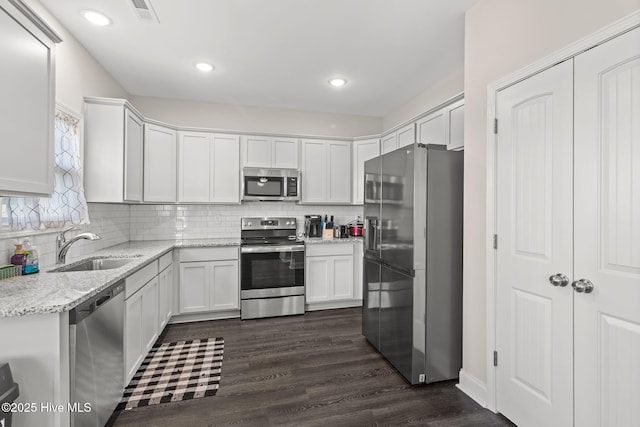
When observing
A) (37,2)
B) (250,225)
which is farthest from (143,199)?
(37,2)

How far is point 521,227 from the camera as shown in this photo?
1852 millimetres

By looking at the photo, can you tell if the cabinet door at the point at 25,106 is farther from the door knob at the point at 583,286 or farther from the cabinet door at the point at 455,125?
the cabinet door at the point at 455,125

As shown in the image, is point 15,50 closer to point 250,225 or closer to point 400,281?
point 400,281

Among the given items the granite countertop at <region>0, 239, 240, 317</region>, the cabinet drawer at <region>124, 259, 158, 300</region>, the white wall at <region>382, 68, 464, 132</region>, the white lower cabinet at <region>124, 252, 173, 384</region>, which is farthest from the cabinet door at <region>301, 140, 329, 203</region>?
the granite countertop at <region>0, 239, 240, 317</region>

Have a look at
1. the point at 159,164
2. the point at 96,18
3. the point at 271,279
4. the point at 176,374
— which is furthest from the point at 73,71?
the point at 271,279

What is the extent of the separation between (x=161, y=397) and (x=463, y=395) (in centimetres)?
214

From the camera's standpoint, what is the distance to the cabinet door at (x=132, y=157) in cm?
290

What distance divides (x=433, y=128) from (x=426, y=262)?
1.50m

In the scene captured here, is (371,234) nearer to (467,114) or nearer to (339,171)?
(467,114)

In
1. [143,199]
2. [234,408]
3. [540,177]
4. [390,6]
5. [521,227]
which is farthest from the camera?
[143,199]

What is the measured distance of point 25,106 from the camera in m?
1.54

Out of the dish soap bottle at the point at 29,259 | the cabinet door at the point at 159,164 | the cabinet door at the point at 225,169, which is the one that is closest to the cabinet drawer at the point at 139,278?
the dish soap bottle at the point at 29,259

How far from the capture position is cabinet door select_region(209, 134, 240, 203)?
3.93 metres

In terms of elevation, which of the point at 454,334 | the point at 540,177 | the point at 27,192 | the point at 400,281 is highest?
the point at 540,177
